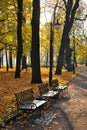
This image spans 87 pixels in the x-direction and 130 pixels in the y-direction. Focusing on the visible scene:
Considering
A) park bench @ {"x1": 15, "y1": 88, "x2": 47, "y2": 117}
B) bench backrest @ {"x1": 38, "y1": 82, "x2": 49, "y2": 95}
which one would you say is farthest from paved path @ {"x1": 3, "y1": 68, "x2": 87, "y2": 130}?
bench backrest @ {"x1": 38, "y1": 82, "x2": 49, "y2": 95}

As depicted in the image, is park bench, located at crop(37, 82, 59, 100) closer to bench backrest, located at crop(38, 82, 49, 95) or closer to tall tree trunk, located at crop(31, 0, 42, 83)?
bench backrest, located at crop(38, 82, 49, 95)

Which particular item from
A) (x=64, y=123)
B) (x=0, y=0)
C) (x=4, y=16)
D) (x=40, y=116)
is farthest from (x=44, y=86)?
(x=4, y=16)

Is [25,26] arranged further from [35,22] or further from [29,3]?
[35,22]

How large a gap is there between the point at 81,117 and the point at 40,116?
152cm

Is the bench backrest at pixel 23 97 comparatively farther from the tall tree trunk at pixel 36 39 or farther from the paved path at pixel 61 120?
the tall tree trunk at pixel 36 39

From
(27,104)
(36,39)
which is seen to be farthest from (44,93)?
(36,39)

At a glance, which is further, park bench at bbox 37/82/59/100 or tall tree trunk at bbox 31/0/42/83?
tall tree trunk at bbox 31/0/42/83

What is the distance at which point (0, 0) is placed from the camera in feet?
94.4

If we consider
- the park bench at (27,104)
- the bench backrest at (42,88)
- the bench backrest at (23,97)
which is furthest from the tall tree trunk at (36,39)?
the park bench at (27,104)

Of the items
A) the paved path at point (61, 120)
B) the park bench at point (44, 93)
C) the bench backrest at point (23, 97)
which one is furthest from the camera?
the park bench at point (44, 93)

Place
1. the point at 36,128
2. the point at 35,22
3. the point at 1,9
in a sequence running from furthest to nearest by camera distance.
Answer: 1. the point at 1,9
2. the point at 35,22
3. the point at 36,128

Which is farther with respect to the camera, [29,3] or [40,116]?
[29,3]

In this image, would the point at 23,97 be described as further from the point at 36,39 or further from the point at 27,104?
the point at 36,39

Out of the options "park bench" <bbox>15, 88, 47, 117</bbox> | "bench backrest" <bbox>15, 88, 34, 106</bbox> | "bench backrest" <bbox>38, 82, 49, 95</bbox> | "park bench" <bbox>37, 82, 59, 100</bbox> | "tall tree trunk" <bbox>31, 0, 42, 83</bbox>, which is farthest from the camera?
"tall tree trunk" <bbox>31, 0, 42, 83</bbox>
